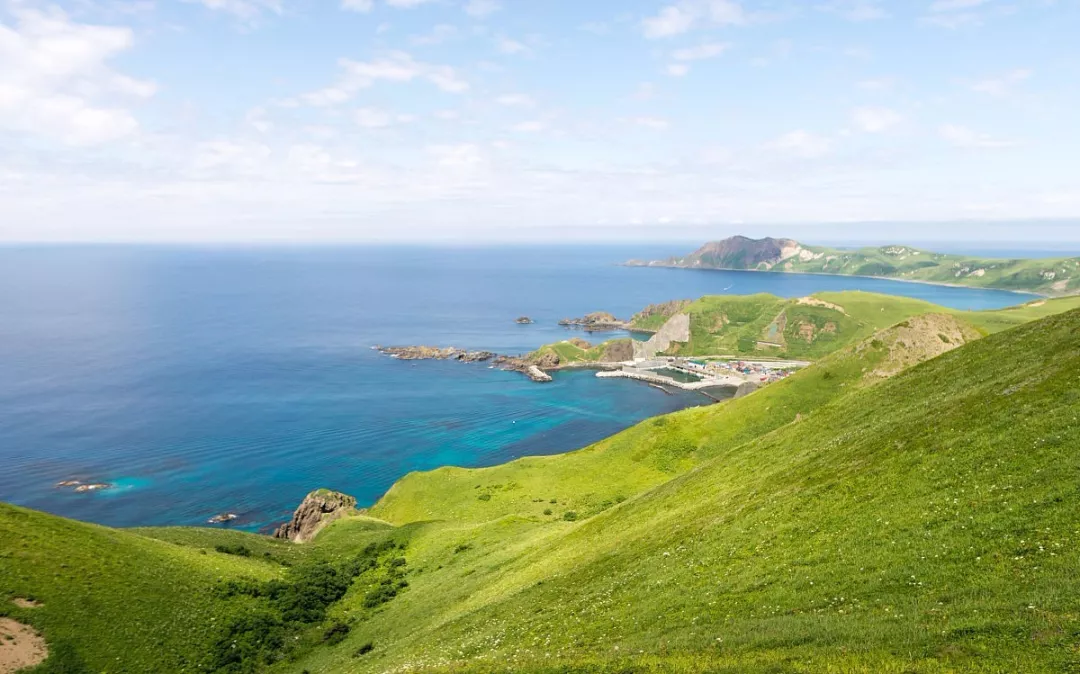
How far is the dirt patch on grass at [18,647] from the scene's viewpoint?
101 ft

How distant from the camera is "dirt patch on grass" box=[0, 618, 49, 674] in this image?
30781 mm

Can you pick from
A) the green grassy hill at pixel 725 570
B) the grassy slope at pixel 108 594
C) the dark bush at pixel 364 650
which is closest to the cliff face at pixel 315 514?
the green grassy hill at pixel 725 570

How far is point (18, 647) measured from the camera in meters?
31.7

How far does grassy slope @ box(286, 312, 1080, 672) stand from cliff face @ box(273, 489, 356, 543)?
4112 cm

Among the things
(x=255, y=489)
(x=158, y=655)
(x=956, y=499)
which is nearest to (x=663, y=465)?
(x=956, y=499)

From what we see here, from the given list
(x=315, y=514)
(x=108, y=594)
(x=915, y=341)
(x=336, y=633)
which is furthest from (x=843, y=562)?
(x=315, y=514)

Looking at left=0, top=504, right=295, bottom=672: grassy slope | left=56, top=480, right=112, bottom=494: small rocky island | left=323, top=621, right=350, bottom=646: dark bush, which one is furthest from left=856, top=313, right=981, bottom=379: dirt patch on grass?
left=56, top=480, right=112, bottom=494: small rocky island

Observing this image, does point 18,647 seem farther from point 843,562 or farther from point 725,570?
point 843,562

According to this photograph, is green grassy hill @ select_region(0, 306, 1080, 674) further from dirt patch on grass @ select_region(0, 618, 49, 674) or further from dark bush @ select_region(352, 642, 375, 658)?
dirt patch on grass @ select_region(0, 618, 49, 674)

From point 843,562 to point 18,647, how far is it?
44597 millimetres

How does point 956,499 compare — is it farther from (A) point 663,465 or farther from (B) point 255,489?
(B) point 255,489

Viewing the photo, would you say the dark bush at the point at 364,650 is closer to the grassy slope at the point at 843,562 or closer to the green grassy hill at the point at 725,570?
the green grassy hill at the point at 725,570

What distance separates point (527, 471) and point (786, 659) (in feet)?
220

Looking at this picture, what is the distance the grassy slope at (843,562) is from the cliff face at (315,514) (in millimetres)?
41115
